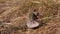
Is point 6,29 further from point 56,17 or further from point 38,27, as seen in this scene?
point 56,17

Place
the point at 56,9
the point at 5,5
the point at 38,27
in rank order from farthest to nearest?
the point at 5,5 < the point at 56,9 < the point at 38,27

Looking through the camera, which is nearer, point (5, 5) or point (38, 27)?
point (38, 27)

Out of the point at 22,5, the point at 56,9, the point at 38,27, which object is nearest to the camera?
the point at 38,27

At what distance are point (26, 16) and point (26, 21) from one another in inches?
7.4

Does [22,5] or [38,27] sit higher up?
[22,5]

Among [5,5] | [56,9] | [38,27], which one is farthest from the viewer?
[5,5]

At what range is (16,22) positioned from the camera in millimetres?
3205

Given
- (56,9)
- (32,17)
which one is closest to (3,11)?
(32,17)

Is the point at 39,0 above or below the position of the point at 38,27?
above

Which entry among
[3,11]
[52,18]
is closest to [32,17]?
[52,18]

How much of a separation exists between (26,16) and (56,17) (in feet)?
1.57

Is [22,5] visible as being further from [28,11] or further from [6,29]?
[6,29]

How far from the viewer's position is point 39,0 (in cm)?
347

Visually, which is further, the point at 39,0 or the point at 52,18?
the point at 39,0
